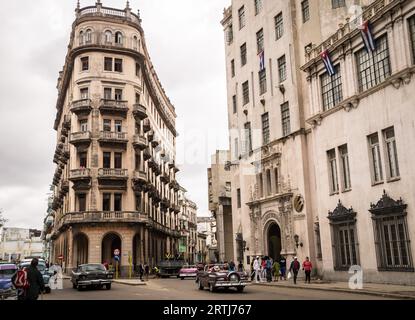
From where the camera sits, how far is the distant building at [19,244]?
14196 cm

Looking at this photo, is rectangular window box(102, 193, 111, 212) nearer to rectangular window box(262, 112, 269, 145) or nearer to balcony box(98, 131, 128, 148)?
balcony box(98, 131, 128, 148)

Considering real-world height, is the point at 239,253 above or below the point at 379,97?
below

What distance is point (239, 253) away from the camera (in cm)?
4319

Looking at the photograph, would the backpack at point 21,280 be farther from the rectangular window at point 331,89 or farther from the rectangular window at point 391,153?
the rectangular window at point 331,89

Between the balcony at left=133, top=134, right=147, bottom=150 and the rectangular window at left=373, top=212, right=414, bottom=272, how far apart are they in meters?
36.3

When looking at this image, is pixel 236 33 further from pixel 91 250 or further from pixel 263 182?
pixel 91 250

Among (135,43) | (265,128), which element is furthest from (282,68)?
(135,43)

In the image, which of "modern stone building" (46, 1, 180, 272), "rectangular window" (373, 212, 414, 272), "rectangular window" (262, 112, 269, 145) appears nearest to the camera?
"rectangular window" (373, 212, 414, 272)

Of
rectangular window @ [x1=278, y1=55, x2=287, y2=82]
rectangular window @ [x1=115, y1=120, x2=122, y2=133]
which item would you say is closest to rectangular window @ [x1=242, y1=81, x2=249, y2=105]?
rectangular window @ [x1=278, y1=55, x2=287, y2=82]

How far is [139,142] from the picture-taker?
186 ft

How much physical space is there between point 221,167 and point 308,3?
3179 centimetres

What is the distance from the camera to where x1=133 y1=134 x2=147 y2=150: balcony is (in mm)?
56500

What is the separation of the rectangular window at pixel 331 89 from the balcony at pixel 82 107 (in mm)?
32237
